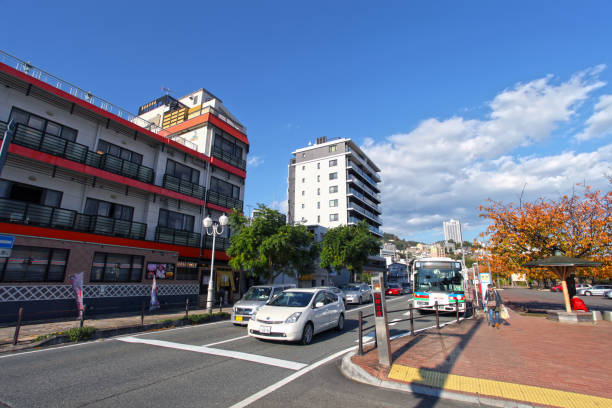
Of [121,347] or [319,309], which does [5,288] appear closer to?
[121,347]

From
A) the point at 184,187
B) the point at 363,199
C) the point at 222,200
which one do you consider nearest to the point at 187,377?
the point at 184,187

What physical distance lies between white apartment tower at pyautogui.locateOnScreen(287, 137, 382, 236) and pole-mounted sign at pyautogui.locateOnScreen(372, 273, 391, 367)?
4641 centimetres

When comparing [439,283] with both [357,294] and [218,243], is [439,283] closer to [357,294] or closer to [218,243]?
[357,294]

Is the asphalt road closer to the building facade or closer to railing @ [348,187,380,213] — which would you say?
the building facade

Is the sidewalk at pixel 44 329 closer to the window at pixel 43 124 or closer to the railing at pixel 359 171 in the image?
the window at pixel 43 124

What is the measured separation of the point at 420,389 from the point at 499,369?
2.18 m

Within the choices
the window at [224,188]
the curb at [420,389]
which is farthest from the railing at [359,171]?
the curb at [420,389]

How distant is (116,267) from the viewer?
16391 mm

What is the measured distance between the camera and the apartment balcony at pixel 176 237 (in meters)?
18.7

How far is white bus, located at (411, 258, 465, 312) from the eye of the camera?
15.2 m

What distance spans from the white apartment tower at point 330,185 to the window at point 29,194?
39730 mm

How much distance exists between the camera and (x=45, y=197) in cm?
1455

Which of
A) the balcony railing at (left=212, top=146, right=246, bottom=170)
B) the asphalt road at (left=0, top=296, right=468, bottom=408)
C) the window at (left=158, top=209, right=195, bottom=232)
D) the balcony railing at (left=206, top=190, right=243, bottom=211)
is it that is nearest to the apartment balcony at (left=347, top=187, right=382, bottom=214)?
the balcony railing at (left=212, top=146, right=246, bottom=170)

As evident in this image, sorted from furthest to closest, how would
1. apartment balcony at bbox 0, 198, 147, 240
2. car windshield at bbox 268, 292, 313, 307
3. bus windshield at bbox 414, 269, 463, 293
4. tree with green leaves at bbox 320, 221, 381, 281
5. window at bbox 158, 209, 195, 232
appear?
tree with green leaves at bbox 320, 221, 381, 281 < window at bbox 158, 209, 195, 232 < bus windshield at bbox 414, 269, 463, 293 < apartment balcony at bbox 0, 198, 147, 240 < car windshield at bbox 268, 292, 313, 307
